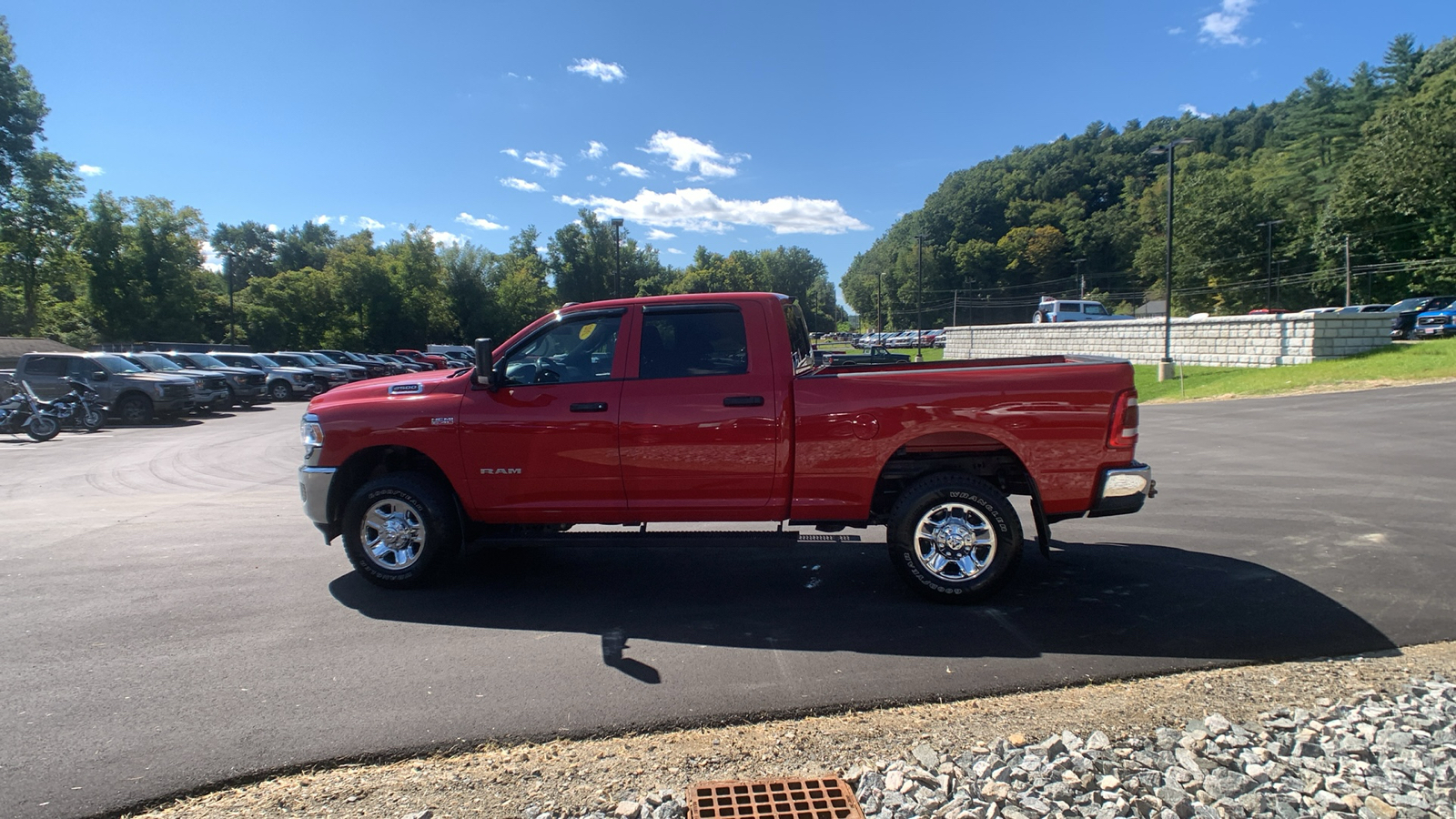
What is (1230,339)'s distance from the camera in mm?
25078

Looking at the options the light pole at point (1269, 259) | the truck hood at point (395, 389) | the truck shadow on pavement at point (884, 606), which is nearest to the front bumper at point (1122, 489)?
the truck shadow on pavement at point (884, 606)

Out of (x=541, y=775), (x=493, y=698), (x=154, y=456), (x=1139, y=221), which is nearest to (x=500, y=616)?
(x=493, y=698)

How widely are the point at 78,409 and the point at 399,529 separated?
18233 mm

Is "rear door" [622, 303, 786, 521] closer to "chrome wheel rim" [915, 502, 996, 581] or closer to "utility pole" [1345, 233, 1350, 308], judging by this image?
"chrome wheel rim" [915, 502, 996, 581]

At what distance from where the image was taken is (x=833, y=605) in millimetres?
5031

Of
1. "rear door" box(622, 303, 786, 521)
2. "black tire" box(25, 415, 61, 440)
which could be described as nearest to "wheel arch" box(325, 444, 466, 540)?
"rear door" box(622, 303, 786, 521)

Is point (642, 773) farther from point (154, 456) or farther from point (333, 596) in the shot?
point (154, 456)

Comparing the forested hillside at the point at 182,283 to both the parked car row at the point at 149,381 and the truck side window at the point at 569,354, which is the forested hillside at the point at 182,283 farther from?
the truck side window at the point at 569,354

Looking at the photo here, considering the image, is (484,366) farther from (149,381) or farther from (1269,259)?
(1269,259)

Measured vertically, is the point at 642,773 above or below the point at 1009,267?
below

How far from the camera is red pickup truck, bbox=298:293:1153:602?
4840mm

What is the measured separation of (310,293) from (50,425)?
3901 centimetres

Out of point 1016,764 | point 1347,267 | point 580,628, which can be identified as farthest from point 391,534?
point 1347,267

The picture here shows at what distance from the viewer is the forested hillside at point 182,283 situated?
144ft
